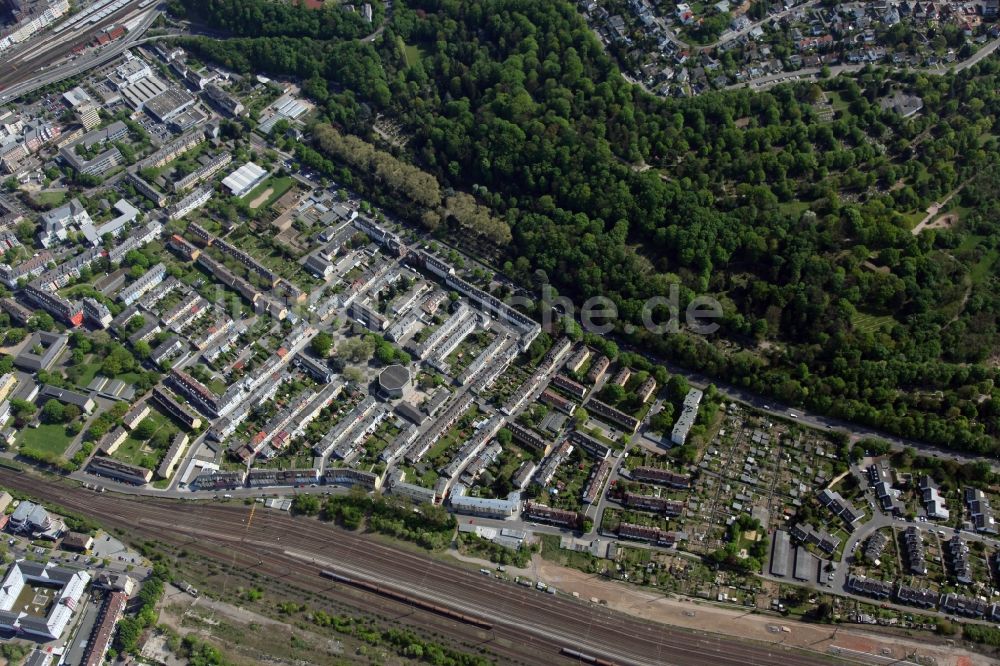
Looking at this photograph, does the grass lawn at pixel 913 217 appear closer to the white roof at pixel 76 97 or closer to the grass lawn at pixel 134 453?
the grass lawn at pixel 134 453

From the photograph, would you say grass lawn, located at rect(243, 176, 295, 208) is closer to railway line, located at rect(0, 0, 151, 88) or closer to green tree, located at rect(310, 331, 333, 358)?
green tree, located at rect(310, 331, 333, 358)

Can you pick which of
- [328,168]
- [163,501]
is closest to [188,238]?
[328,168]

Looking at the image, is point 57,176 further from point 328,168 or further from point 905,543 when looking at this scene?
point 905,543

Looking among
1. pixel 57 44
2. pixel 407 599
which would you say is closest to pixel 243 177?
pixel 57 44

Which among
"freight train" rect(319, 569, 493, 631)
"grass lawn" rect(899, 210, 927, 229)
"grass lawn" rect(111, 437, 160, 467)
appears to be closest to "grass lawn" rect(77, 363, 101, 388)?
"grass lawn" rect(111, 437, 160, 467)

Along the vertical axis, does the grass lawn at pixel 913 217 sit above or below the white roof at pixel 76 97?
above

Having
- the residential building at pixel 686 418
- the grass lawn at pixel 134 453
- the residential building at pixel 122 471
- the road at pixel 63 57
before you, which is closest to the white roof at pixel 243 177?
the road at pixel 63 57
